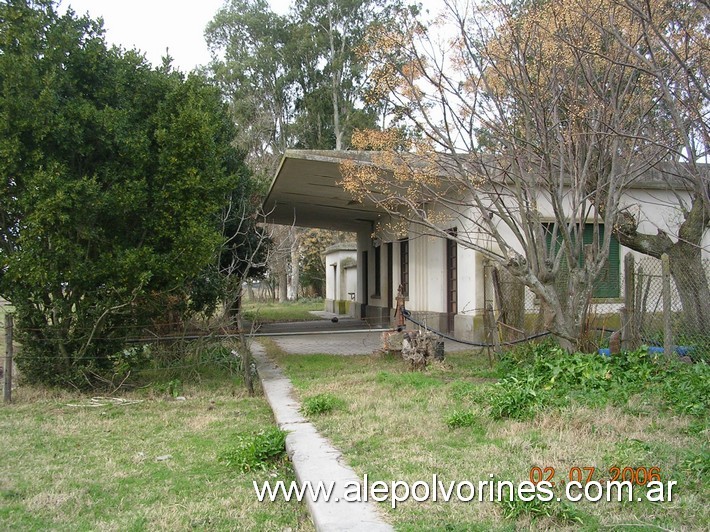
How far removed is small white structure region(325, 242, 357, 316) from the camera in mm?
28859

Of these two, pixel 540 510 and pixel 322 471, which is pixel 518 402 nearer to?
pixel 322 471

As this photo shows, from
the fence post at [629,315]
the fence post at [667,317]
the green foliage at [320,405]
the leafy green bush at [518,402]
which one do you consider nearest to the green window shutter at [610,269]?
the fence post at [629,315]

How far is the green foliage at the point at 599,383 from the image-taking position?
6227mm

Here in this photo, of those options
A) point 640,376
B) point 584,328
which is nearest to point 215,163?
point 584,328

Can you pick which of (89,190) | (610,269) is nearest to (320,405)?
(89,190)

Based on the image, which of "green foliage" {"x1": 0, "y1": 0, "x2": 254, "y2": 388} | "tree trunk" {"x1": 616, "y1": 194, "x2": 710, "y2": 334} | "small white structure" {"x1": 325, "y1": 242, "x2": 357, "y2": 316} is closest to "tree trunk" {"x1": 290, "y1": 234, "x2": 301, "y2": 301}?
"small white structure" {"x1": 325, "y1": 242, "x2": 357, "y2": 316}

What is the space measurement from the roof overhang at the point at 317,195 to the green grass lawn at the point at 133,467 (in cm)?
561

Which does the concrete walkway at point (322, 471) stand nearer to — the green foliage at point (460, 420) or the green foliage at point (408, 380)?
the green foliage at point (460, 420)

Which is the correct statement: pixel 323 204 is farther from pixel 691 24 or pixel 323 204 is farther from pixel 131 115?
pixel 691 24

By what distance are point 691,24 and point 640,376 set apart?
4527 mm

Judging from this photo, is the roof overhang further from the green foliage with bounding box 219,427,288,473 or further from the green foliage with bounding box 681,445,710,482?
the green foliage with bounding box 681,445,710,482

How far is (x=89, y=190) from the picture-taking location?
847 cm

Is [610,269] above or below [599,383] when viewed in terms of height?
above
